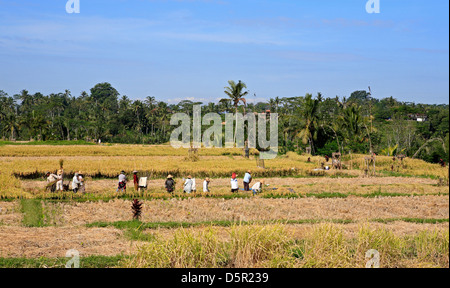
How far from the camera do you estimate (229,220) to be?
12.4m

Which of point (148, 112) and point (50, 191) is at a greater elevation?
point (148, 112)

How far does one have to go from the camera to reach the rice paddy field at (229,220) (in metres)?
7.59

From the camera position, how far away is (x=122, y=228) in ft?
36.5

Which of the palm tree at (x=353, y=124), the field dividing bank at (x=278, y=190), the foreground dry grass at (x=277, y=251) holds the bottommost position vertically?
the field dividing bank at (x=278, y=190)

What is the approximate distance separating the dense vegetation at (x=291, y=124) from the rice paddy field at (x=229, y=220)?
5.99 metres

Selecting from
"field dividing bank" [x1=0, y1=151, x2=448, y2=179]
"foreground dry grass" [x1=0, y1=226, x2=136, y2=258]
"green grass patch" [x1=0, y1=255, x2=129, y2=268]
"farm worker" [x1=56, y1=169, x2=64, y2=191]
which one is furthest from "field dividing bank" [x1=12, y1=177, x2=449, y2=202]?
"green grass patch" [x1=0, y1=255, x2=129, y2=268]

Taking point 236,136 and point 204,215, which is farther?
point 236,136

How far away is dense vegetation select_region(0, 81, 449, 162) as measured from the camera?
130 feet

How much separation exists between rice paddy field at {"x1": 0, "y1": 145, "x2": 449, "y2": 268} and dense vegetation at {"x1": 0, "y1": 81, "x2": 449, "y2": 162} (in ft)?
19.6

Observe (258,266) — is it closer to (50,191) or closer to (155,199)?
(155,199)

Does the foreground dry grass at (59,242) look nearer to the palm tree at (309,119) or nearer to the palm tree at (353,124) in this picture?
the palm tree at (353,124)

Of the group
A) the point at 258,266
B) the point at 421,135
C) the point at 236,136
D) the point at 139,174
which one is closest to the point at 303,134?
the point at 236,136

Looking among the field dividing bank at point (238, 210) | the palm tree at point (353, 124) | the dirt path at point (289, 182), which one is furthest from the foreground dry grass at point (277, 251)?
the palm tree at point (353, 124)

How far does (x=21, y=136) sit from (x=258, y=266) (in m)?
52.6
